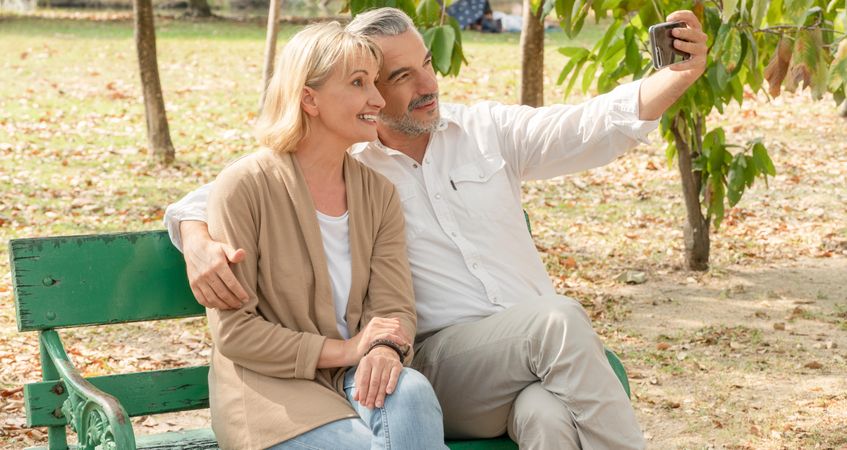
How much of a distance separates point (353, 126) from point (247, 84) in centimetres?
1071

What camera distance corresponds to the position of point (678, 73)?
322cm

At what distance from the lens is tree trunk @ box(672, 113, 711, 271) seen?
252 inches

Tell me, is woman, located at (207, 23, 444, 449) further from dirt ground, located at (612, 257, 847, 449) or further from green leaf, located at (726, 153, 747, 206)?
green leaf, located at (726, 153, 747, 206)

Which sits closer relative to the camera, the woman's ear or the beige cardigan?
the beige cardigan

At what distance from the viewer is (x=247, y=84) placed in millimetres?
13508

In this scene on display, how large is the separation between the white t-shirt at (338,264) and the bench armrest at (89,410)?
670 millimetres

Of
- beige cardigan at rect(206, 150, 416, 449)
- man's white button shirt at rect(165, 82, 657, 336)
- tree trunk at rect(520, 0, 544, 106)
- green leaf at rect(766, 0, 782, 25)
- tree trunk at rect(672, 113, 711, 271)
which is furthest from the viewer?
tree trunk at rect(520, 0, 544, 106)

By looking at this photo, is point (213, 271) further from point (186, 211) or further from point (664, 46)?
point (664, 46)

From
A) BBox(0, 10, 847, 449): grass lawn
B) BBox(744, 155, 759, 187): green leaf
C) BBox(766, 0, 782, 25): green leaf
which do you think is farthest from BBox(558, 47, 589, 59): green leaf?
BBox(0, 10, 847, 449): grass lawn

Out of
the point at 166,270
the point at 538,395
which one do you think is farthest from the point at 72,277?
the point at 538,395

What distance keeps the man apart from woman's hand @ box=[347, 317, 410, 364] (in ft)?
0.85

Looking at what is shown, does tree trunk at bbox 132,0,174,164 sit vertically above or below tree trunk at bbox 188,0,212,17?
above

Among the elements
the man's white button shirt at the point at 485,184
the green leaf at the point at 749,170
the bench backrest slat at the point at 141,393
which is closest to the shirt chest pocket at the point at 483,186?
the man's white button shirt at the point at 485,184

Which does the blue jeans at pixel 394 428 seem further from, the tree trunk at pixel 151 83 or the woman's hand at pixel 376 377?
the tree trunk at pixel 151 83
